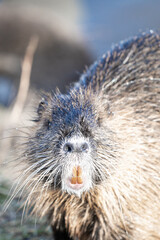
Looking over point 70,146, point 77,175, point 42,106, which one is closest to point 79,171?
point 77,175

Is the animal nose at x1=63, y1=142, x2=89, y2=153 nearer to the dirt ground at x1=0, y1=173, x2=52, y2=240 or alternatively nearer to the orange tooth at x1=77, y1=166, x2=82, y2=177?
the orange tooth at x1=77, y1=166, x2=82, y2=177

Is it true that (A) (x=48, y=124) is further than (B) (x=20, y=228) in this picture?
No

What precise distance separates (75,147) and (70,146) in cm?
3

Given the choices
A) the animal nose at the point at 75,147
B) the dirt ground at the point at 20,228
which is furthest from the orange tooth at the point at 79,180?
the dirt ground at the point at 20,228

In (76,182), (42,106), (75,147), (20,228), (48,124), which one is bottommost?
(20,228)

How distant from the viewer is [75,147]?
1705mm

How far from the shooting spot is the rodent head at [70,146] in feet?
5.72

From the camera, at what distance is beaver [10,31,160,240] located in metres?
1.82

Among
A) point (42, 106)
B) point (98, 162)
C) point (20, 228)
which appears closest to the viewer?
point (98, 162)

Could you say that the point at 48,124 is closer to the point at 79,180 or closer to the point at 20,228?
the point at 79,180

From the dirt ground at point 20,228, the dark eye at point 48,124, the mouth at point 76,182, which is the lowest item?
the dirt ground at point 20,228

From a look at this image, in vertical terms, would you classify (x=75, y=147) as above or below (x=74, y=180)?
above

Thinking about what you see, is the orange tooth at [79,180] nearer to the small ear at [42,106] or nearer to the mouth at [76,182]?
the mouth at [76,182]

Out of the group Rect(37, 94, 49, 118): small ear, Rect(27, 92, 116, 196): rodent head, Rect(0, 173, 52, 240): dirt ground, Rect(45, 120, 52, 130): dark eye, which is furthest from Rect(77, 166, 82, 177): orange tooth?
Rect(0, 173, 52, 240): dirt ground
